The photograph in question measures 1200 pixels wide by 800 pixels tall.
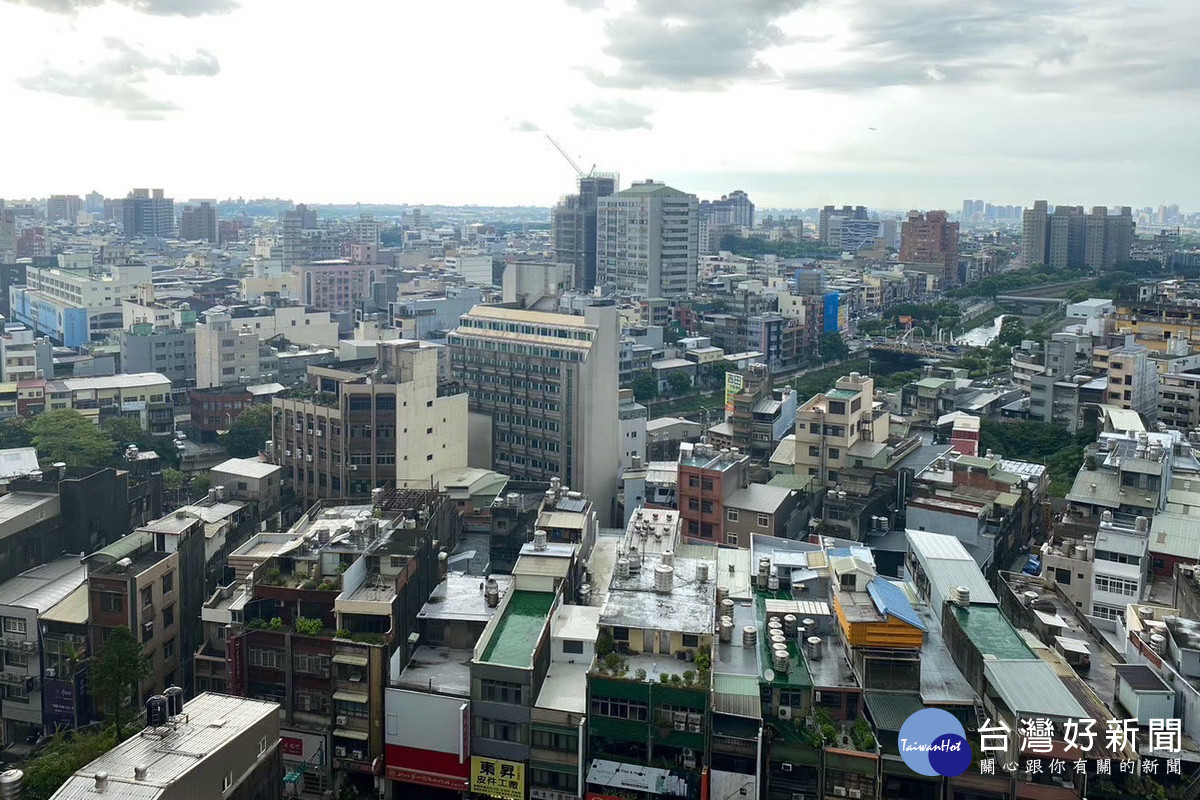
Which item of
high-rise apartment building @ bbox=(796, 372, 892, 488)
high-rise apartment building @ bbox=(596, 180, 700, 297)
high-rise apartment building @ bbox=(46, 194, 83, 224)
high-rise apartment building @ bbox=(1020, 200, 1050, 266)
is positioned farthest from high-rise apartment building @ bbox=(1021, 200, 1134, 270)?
high-rise apartment building @ bbox=(46, 194, 83, 224)

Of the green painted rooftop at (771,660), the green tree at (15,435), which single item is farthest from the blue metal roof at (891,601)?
the green tree at (15,435)

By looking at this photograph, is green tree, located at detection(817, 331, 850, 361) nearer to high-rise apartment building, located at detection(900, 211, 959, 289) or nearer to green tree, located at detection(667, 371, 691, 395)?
green tree, located at detection(667, 371, 691, 395)

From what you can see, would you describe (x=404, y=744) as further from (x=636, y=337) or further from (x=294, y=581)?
(x=636, y=337)

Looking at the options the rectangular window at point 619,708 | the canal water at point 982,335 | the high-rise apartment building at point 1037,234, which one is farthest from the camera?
the high-rise apartment building at point 1037,234

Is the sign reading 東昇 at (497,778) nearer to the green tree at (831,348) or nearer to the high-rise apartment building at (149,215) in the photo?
the green tree at (831,348)

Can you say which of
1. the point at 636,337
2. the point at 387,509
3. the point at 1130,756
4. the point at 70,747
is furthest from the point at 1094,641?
the point at 636,337

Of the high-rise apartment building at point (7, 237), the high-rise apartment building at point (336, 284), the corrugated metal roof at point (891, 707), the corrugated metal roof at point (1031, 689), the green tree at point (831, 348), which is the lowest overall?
the corrugated metal roof at point (891, 707)

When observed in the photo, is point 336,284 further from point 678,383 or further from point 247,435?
point 247,435
